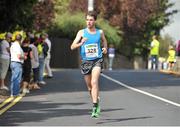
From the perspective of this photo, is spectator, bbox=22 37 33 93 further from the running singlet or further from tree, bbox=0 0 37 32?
the running singlet

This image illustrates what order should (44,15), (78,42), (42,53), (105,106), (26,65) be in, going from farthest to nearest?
(44,15)
(42,53)
(26,65)
(105,106)
(78,42)

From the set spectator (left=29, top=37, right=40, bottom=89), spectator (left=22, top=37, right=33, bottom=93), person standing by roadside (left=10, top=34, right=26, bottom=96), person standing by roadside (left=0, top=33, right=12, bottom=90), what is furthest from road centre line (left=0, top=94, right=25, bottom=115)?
spectator (left=29, top=37, right=40, bottom=89)

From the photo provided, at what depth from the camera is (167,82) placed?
2697 cm

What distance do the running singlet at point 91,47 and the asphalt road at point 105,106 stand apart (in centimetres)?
124

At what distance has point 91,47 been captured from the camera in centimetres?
1425

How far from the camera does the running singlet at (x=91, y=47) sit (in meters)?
14.3

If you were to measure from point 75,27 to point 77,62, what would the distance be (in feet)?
9.04

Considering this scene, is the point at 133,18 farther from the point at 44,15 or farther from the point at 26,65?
the point at 26,65

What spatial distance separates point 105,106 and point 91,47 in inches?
124

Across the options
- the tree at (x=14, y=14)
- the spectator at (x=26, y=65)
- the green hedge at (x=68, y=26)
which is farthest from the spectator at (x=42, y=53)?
the green hedge at (x=68, y=26)

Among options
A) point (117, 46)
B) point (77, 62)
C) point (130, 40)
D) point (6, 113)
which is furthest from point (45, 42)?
point (130, 40)

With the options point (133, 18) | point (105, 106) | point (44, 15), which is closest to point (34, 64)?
point (105, 106)

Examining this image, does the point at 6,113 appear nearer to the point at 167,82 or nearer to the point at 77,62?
the point at 167,82

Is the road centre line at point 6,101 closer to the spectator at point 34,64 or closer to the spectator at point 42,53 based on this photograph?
the spectator at point 34,64
